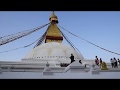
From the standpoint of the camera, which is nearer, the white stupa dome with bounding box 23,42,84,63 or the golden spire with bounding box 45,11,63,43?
the white stupa dome with bounding box 23,42,84,63

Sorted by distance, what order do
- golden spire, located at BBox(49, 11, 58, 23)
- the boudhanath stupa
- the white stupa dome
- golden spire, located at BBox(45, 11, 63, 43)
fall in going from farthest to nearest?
1. golden spire, located at BBox(49, 11, 58, 23)
2. golden spire, located at BBox(45, 11, 63, 43)
3. the white stupa dome
4. the boudhanath stupa

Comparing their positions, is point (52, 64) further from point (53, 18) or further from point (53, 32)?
point (53, 18)

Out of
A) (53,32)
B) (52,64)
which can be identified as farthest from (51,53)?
(53,32)

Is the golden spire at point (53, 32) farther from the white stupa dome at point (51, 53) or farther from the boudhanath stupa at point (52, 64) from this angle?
the white stupa dome at point (51, 53)

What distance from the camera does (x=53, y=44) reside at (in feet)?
62.4

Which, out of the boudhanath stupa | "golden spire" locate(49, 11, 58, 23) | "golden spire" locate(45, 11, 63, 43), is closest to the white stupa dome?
the boudhanath stupa

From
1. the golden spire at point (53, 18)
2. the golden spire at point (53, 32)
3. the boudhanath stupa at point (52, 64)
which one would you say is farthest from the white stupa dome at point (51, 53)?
the golden spire at point (53, 18)

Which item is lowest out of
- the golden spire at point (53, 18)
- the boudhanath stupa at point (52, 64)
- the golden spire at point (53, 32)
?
the boudhanath stupa at point (52, 64)

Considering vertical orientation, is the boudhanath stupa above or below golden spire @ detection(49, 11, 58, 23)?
below

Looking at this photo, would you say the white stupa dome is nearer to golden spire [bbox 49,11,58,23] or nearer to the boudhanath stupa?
the boudhanath stupa

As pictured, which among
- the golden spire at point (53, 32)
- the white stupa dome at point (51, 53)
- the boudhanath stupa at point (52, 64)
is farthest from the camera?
the golden spire at point (53, 32)
